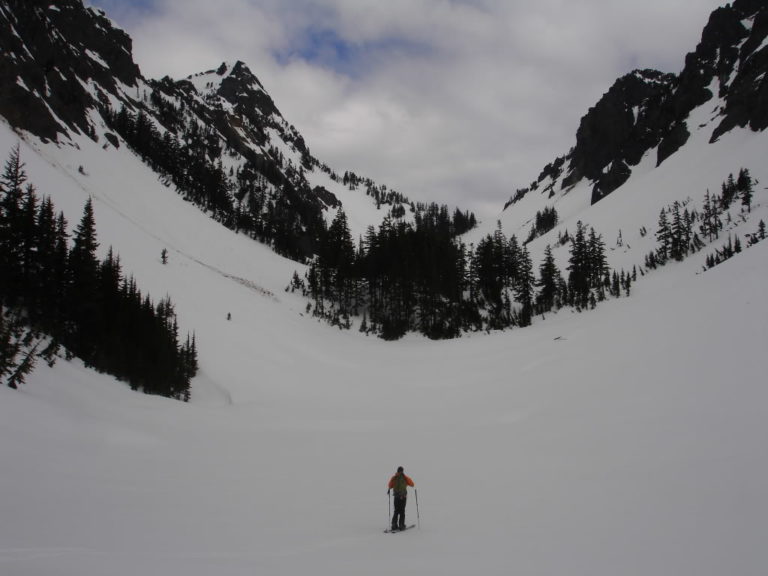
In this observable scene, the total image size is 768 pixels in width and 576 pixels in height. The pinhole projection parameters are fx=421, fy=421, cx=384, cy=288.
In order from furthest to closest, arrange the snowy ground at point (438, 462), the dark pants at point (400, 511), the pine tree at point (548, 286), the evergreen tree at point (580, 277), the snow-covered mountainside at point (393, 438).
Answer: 1. the pine tree at point (548, 286)
2. the evergreen tree at point (580, 277)
3. the dark pants at point (400, 511)
4. the snow-covered mountainside at point (393, 438)
5. the snowy ground at point (438, 462)

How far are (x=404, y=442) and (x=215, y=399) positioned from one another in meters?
14.1

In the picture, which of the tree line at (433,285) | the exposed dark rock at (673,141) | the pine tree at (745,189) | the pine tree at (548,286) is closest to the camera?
the pine tree at (745,189)

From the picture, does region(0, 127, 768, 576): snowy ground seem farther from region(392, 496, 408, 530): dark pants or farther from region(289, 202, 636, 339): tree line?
region(289, 202, 636, 339): tree line

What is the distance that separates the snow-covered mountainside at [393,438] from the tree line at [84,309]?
2.31 metres

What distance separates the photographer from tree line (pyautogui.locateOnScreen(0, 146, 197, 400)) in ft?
71.6

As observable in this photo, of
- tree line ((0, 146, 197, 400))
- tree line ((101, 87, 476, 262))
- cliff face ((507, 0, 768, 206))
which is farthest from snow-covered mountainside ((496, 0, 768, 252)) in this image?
tree line ((0, 146, 197, 400))

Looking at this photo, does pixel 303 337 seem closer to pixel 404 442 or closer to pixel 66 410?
pixel 404 442

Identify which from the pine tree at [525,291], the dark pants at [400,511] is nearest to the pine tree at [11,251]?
the dark pants at [400,511]

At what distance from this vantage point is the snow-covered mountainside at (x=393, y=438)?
22.7 feet

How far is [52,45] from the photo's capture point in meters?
67.5

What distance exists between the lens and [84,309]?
2395 centimetres

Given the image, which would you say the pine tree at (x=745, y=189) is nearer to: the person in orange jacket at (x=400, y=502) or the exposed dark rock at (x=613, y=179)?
the exposed dark rock at (x=613, y=179)

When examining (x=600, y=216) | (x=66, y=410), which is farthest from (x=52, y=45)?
(x=600, y=216)

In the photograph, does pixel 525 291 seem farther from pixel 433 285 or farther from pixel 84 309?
pixel 84 309
